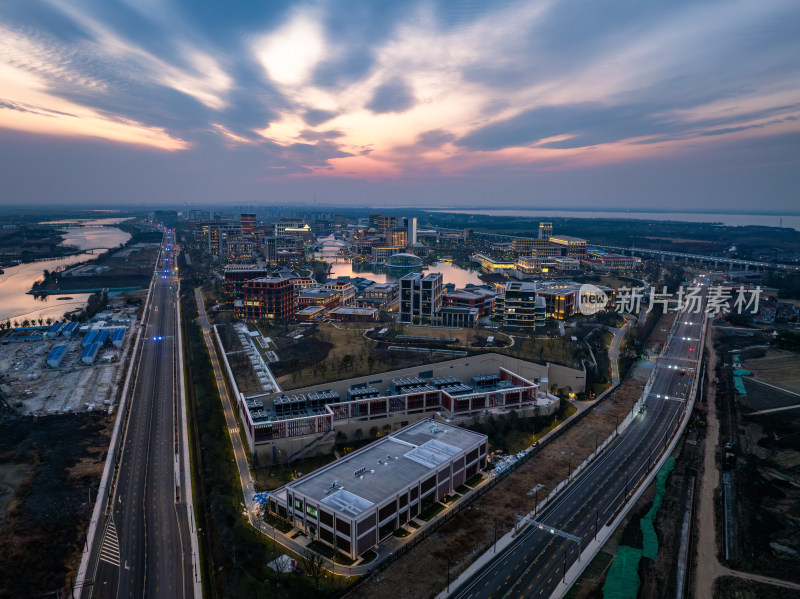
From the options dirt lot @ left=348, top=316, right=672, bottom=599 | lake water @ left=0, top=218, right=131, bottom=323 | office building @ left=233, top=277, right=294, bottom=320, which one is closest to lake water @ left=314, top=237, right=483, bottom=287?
office building @ left=233, top=277, right=294, bottom=320

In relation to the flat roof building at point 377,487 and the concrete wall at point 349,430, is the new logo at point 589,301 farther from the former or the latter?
the flat roof building at point 377,487

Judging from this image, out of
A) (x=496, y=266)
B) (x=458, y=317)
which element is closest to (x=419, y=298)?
(x=458, y=317)

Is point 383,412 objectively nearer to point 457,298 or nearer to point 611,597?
point 611,597

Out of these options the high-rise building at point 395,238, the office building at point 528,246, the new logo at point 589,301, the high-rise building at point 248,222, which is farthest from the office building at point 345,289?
the high-rise building at point 248,222

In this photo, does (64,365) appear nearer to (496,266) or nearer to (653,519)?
(653,519)

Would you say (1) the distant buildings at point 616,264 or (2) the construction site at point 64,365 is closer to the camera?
(2) the construction site at point 64,365

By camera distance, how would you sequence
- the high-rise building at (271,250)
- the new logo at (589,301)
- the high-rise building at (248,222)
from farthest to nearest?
1. the high-rise building at (248,222)
2. the high-rise building at (271,250)
3. the new logo at (589,301)

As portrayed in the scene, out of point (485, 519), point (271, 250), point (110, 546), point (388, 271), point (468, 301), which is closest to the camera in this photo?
point (110, 546)
